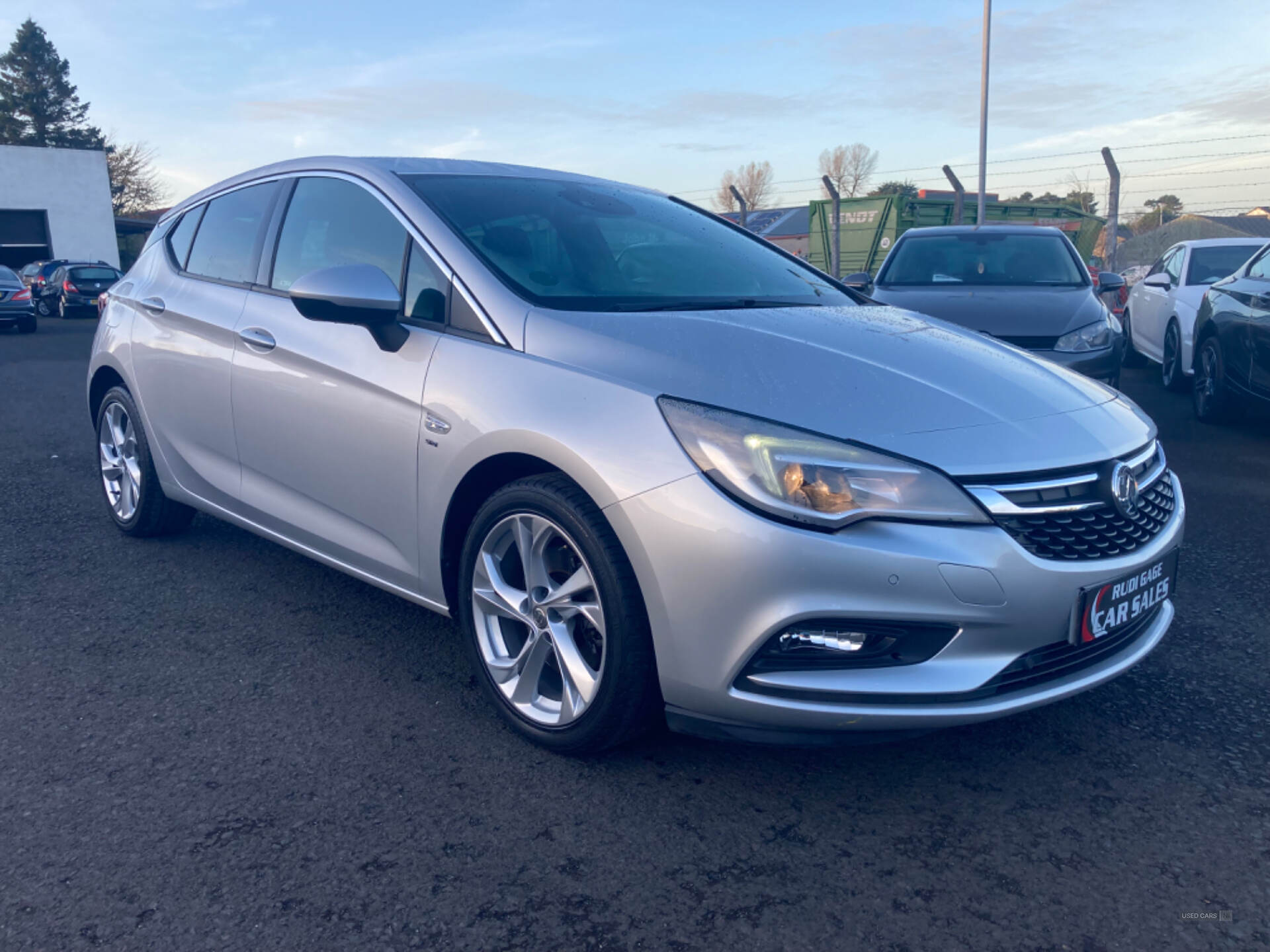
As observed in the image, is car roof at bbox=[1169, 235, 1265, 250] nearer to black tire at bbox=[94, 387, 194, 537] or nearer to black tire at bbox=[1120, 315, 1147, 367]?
black tire at bbox=[1120, 315, 1147, 367]

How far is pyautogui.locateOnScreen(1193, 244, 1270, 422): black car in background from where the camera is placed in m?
6.84

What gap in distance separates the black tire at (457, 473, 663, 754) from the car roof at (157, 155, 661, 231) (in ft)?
4.43

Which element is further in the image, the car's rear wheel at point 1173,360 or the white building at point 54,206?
the white building at point 54,206

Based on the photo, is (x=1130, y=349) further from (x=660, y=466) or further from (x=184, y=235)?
(x=660, y=466)

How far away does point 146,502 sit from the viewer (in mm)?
4699

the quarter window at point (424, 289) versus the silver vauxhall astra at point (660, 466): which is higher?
the quarter window at point (424, 289)

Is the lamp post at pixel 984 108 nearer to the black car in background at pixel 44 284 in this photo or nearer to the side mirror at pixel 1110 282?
the side mirror at pixel 1110 282

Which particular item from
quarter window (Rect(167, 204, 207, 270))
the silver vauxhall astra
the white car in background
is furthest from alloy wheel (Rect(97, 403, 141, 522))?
the white car in background

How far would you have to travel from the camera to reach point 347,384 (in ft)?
10.6

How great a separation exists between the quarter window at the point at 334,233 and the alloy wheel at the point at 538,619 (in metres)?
0.95

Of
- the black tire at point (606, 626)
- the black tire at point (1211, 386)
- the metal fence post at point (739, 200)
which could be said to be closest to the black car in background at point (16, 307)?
the metal fence post at point (739, 200)

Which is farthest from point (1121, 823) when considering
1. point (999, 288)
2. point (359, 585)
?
point (999, 288)

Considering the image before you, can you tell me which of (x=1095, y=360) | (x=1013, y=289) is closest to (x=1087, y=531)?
(x=1095, y=360)

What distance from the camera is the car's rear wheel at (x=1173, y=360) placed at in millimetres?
9602
